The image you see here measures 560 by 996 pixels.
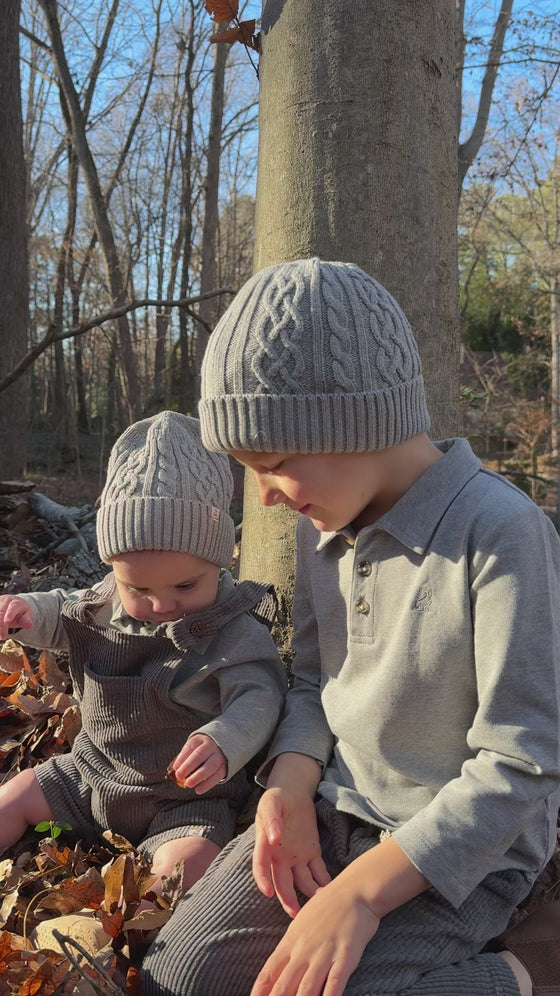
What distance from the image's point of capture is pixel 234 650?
2.17m

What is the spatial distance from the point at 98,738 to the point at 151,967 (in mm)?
681

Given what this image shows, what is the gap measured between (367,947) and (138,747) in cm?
86

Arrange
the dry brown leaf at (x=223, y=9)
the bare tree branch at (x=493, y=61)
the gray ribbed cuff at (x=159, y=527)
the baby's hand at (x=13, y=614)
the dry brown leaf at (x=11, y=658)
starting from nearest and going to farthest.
→ the gray ribbed cuff at (x=159, y=527) → the baby's hand at (x=13, y=614) → the dry brown leaf at (x=223, y=9) → the dry brown leaf at (x=11, y=658) → the bare tree branch at (x=493, y=61)

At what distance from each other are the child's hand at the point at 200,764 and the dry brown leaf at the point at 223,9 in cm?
213

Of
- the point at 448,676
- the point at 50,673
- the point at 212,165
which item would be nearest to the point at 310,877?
the point at 448,676

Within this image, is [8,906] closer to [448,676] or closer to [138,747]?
[138,747]

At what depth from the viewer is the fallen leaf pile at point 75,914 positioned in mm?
1640

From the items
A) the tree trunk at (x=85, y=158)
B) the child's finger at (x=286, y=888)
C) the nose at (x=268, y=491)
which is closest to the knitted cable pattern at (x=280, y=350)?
the nose at (x=268, y=491)

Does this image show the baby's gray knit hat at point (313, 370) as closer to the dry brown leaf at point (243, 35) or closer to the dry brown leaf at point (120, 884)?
the dry brown leaf at point (120, 884)

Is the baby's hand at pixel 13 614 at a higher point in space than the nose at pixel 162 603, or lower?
lower

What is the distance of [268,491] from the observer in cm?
171

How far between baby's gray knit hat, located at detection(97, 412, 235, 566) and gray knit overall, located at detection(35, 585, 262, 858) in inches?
7.8

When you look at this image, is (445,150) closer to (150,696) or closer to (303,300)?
(303,300)

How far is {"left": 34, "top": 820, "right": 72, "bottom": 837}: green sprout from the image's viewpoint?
220 centimetres
